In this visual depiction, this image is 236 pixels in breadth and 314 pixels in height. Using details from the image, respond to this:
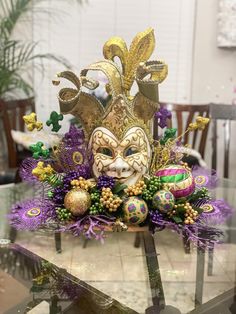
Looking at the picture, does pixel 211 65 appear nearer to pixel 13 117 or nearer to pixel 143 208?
pixel 13 117

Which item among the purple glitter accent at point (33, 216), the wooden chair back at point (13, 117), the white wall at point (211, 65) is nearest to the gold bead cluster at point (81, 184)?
the purple glitter accent at point (33, 216)

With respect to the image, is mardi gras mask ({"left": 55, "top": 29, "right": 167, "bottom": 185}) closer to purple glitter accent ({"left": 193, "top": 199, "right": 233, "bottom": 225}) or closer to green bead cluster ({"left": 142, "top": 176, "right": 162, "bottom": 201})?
green bead cluster ({"left": 142, "top": 176, "right": 162, "bottom": 201})

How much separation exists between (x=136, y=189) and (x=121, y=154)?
0.37 ft

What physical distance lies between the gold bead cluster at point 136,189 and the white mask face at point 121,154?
3 centimetres

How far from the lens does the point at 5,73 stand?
2.60 metres

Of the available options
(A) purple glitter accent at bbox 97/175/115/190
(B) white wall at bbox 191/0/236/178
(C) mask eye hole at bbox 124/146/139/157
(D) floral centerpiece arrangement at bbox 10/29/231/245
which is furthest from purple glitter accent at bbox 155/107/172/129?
(B) white wall at bbox 191/0/236/178

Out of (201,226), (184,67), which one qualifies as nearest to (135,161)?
(201,226)

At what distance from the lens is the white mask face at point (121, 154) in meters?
1.24

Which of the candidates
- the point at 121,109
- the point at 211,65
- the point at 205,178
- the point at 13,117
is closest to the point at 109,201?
the point at 121,109

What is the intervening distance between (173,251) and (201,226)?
0.23 meters

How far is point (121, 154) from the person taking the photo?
4.12 ft

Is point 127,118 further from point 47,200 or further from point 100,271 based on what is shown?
point 100,271

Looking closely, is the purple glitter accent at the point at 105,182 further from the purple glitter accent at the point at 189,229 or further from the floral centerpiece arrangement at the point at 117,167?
the purple glitter accent at the point at 189,229

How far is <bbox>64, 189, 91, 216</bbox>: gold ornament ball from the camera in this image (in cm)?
117
